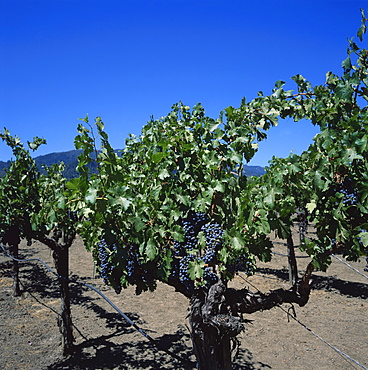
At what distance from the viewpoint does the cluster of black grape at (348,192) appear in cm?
260

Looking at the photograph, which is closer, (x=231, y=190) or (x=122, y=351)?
(x=231, y=190)

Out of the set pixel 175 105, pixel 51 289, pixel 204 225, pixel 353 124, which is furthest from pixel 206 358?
pixel 51 289

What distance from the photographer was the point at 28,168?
20.2ft

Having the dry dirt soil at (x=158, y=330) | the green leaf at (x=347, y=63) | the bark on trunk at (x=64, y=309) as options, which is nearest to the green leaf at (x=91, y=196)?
the green leaf at (x=347, y=63)

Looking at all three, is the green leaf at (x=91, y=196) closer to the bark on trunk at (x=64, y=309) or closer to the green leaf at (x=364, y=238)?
the green leaf at (x=364, y=238)

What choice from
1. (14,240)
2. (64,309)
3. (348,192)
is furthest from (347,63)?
(14,240)

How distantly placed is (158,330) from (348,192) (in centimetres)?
570

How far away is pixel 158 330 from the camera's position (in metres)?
7.09

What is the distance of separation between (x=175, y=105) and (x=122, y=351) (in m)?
4.68

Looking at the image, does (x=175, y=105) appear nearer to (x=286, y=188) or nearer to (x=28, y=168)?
(x=286, y=188)

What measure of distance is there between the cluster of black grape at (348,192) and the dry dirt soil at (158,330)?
7.40ft

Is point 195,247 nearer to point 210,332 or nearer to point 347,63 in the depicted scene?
point 210,332

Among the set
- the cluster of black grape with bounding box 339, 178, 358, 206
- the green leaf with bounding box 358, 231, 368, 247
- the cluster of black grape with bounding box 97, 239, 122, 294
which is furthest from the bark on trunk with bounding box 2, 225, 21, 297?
the green leaf with bounding box 358, 231, 368, 247

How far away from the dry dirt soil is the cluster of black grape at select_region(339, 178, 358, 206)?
7.40 ft
